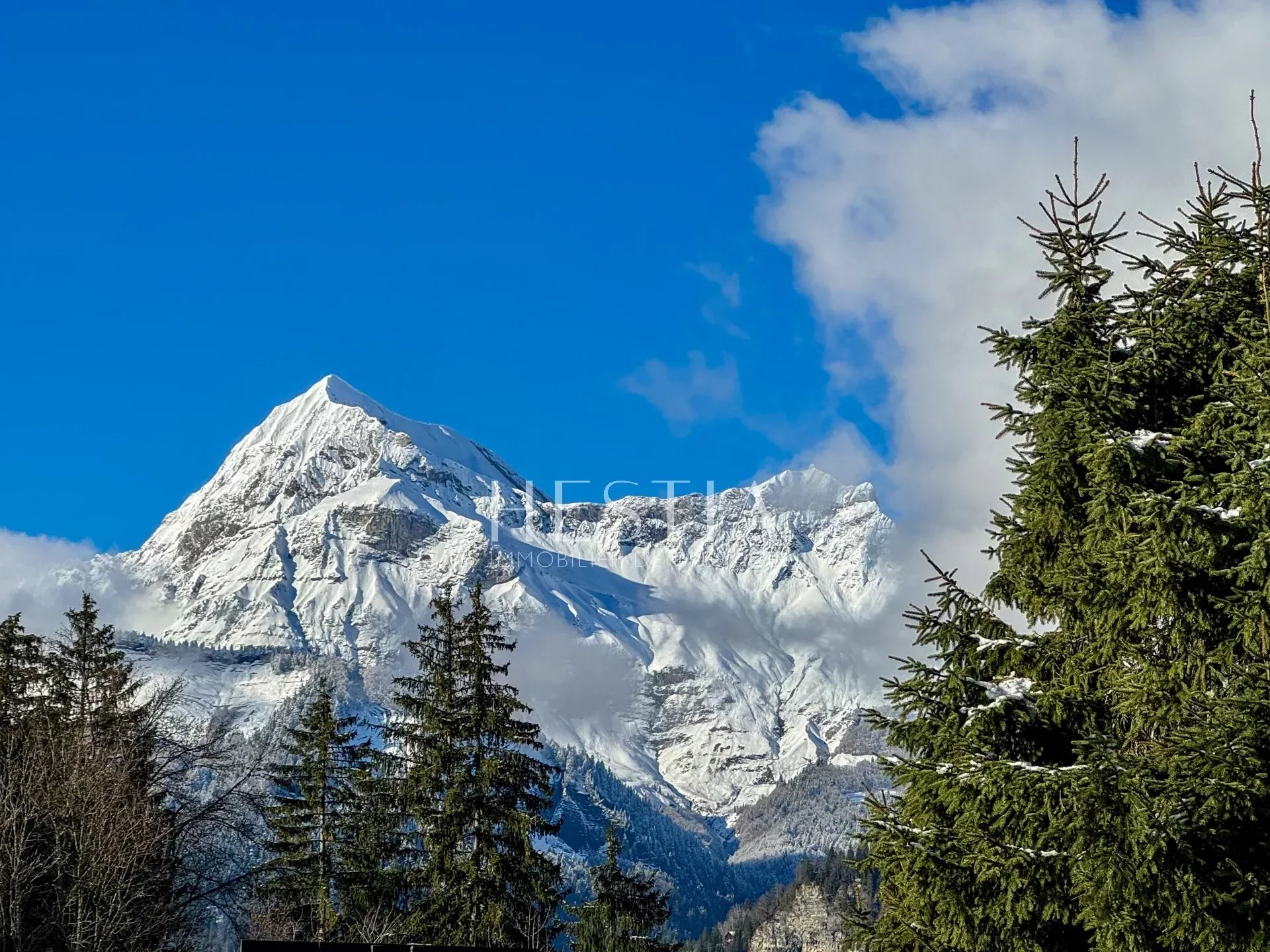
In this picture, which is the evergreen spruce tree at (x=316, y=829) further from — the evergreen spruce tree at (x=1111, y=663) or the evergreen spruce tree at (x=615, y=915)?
the evergreen spruce tree at (x=1111, y=663)

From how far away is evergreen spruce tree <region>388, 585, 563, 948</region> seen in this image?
1125 inches

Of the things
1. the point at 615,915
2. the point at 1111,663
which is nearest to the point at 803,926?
the point at 615,915

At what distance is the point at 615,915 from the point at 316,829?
28.4ft

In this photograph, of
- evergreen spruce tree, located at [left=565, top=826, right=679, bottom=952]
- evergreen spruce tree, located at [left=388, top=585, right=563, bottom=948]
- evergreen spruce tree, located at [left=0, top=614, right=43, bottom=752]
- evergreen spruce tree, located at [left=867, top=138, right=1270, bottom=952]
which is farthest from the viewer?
evergreen spruce tree, located at [left=565, top=826, right=679, bottom=952]

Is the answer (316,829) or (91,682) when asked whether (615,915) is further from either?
(91,682)

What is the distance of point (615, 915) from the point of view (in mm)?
37094

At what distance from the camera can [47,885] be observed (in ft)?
80.5

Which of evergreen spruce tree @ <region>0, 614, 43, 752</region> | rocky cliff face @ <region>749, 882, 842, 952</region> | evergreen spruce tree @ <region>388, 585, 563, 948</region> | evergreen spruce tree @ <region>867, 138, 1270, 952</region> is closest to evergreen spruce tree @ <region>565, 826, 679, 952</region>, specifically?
evergreen spruce tree @ <region>388, 585, 563, 948</region>

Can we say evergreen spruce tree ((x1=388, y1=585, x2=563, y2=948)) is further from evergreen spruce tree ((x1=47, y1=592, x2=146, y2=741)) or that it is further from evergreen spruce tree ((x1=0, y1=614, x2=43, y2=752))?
evergreen spruce tree ((x1=0, y1=614, x2=43, y2=752))

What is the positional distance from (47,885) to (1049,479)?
67.1 feet

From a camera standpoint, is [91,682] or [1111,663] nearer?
[1111,663]

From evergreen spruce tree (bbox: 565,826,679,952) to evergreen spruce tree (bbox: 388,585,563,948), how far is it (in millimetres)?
5390

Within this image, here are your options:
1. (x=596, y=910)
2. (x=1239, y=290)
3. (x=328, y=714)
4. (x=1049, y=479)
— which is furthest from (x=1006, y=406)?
(x=328, y=714)

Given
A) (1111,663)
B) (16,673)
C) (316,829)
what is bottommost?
(1111,663)
